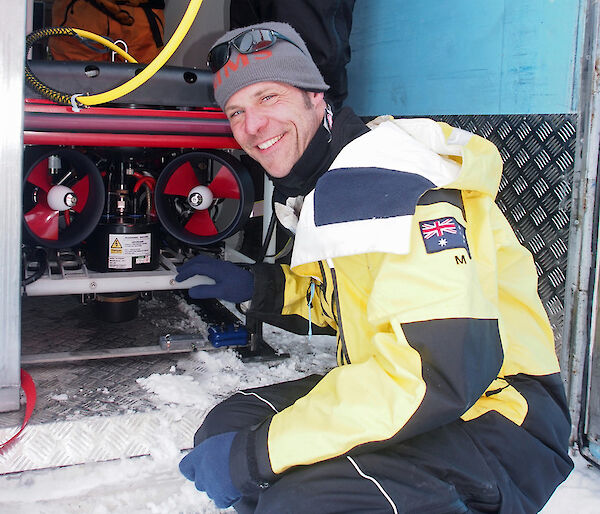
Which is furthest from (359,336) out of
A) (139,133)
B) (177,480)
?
(139,133)

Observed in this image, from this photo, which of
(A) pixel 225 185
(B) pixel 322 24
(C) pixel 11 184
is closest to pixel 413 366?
(C) pixel 11 184

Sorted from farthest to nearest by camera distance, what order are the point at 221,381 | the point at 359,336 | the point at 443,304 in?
the point at 221,381 → the point at 359,336 → the point at 443,304

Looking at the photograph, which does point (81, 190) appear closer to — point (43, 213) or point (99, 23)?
point (43, 213)

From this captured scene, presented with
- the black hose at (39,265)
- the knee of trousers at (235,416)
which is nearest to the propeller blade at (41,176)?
the black hose at (39,265)

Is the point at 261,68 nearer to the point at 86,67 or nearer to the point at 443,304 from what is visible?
the point at 86,67

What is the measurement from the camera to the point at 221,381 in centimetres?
234

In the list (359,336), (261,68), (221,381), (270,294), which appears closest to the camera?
(359,336)

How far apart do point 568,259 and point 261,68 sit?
3.94ft

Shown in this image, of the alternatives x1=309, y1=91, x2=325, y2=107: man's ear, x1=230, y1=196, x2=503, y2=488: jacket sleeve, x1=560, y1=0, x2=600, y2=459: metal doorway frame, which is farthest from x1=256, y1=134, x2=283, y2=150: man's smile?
x1=560, y1=0, x2=600, y2=459: metal doorway frame

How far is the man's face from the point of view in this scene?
181 cm

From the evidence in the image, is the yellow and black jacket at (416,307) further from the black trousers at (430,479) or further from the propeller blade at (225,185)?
the propeller blade at (225,185)

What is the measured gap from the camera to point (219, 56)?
1934mm

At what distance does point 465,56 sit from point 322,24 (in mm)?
725

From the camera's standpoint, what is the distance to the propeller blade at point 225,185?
8.77 feet
